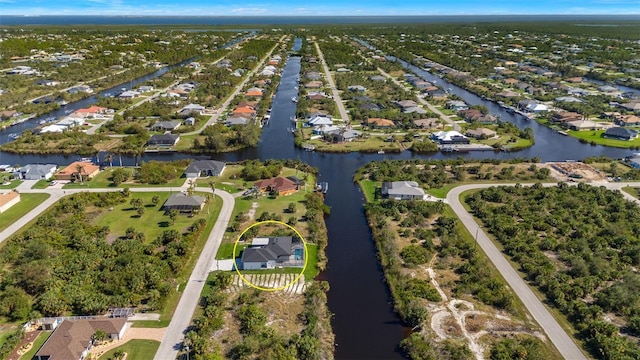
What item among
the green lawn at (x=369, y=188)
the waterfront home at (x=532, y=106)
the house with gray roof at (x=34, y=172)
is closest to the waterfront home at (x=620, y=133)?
the waterfront home at (x=532, y=106)

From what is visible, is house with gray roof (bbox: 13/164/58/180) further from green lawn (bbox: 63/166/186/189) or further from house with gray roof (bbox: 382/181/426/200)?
house with gray roof (bbox: 382/181/426/200)

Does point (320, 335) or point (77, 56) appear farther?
point (77, 56)

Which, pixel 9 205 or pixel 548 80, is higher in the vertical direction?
pixel 548 80

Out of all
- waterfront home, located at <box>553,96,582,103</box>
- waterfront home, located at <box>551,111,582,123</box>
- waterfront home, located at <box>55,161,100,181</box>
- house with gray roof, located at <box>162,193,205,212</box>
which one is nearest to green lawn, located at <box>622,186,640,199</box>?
waterfront home, located at <box>551,111,582,123</box>

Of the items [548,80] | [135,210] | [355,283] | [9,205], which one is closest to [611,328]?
[355,283]

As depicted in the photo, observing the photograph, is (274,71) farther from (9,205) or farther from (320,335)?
(320,335)

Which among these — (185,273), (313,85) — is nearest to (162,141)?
(185,273)

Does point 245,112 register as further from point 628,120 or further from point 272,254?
point 628,120
